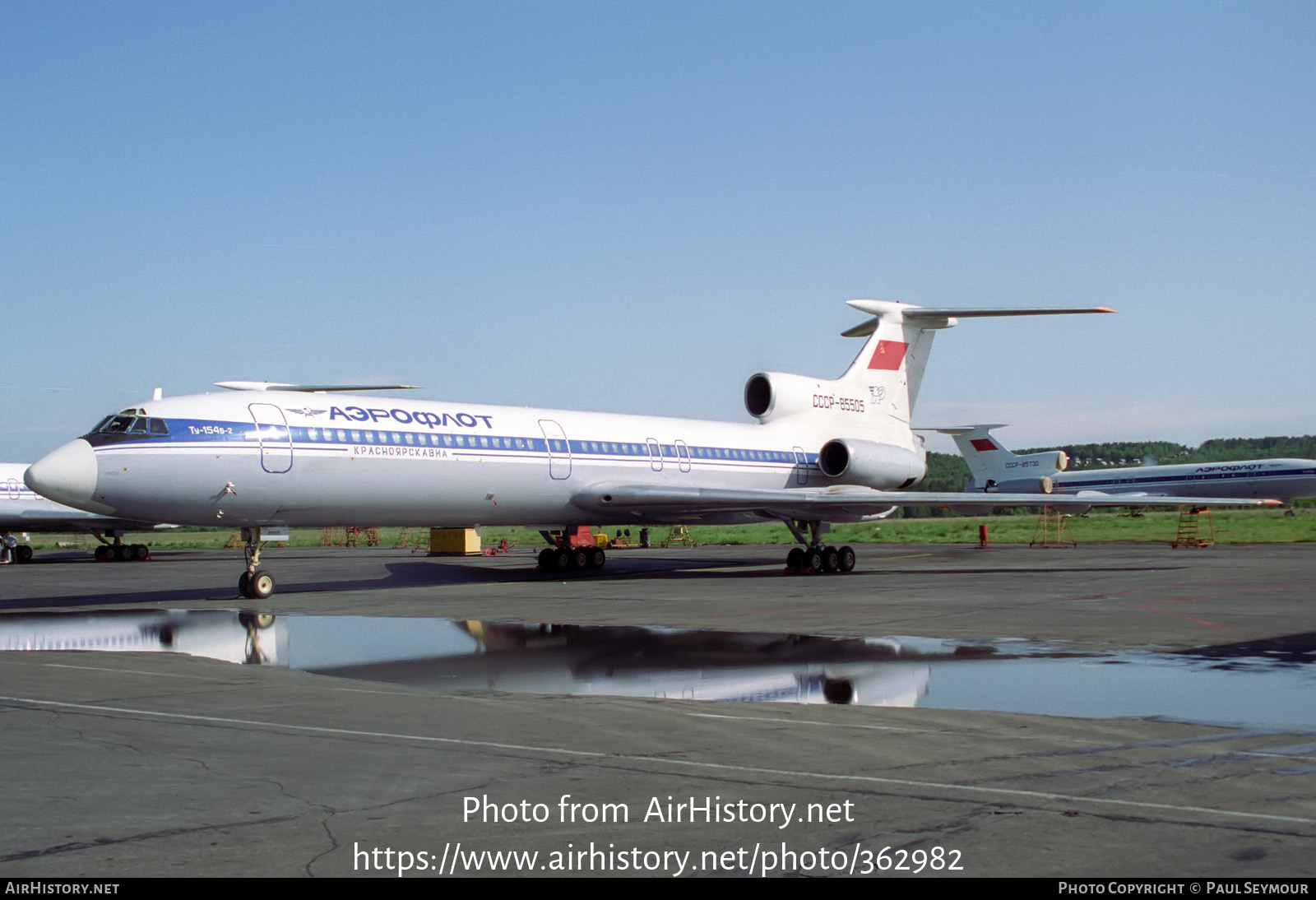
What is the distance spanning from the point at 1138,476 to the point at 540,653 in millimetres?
66903

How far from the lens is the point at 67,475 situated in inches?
705

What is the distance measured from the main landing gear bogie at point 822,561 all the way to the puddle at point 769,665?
513 inches

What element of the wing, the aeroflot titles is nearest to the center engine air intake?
the wing

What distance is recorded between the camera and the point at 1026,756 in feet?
20.8

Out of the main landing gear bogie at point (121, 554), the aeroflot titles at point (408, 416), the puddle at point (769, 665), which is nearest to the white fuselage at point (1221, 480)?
the main landing gear bogie at point (121, 554)

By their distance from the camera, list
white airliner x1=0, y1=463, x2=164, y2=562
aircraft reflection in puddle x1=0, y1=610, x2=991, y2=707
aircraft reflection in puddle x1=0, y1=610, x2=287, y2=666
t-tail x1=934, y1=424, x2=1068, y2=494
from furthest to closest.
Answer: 1. t-tail x1=934, y1=424, x2=1068, y2=494
2. white airliner x1=0, y1=463, x2=164, y2=562
3. aircraft reflection in puddle x1=0, y1=610, x2=287, y2=666
4. aircraft reflection in puddle x1=0, y1=610, x2=991, y2=707

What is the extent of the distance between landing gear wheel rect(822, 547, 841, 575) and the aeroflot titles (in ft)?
28.1

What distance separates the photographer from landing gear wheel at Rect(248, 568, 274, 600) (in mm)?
19938

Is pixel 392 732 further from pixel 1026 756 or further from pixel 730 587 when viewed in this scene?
pixel 730 587

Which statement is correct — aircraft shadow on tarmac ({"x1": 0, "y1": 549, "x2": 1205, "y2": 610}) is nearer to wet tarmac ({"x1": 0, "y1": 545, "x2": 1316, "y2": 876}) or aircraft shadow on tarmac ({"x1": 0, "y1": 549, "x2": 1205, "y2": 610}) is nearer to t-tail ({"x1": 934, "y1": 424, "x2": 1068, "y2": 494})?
wet tarmac ({"x1": 0, "y1": 545, "x2": 1316, "y2": 876})

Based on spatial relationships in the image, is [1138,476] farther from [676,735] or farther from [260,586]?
[676,735]
